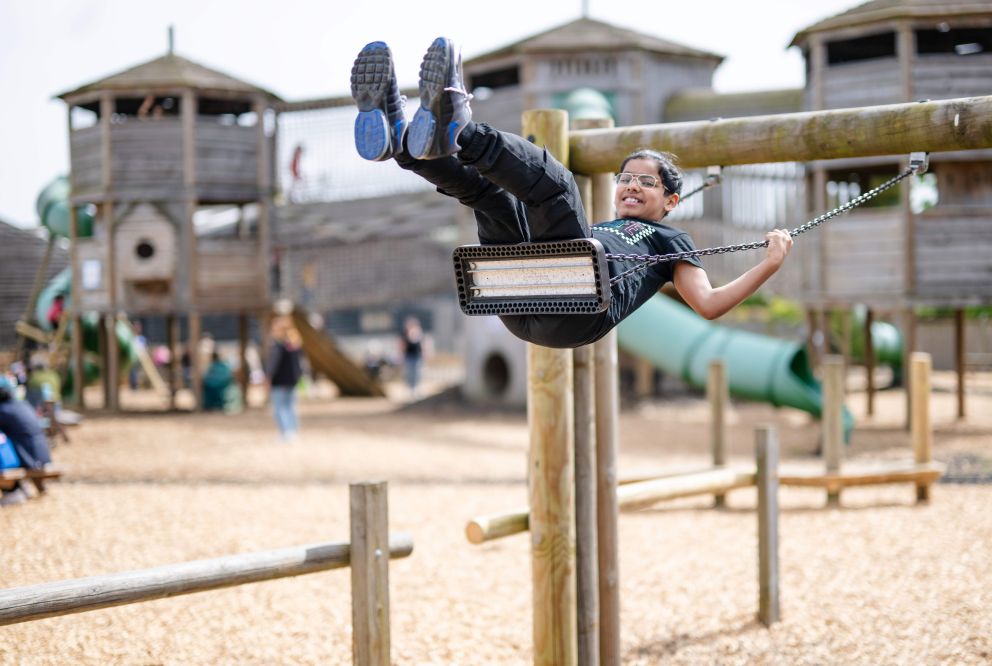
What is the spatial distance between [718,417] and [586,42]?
35.2 ft

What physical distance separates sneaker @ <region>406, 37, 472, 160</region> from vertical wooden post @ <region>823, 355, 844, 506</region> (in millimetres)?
7062

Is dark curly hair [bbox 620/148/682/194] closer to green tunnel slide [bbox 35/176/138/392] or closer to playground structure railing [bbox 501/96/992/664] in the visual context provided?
playground structure railing [bbox 501/96/992/664]

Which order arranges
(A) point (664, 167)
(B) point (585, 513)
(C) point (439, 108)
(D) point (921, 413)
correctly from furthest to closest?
(D) point (921, 413), (B) point (585, 513), (A) point (664, 167), (C) point (439, 108)

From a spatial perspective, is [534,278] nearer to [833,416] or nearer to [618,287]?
[618,287]

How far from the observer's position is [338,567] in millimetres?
4004

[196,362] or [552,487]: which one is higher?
[552,487]

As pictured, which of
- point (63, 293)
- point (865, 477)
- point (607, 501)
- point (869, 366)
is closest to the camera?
point (607, 501)

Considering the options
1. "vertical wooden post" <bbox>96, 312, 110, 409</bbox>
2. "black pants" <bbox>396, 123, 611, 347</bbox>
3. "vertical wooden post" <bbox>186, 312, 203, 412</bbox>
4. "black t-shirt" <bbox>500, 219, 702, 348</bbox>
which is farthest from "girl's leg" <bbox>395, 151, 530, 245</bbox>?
"vertical wooden post" <bbox>96, 312, 110, 409</bbox>

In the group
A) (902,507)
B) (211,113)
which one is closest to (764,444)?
(902,507)

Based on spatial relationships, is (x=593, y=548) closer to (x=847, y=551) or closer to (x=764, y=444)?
(x=764, y=444)

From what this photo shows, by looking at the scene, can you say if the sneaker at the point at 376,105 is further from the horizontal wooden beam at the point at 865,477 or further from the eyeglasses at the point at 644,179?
the horizontal wooden beam at the point at 865,477

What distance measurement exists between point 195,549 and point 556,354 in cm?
459

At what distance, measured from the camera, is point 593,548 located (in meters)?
4.61

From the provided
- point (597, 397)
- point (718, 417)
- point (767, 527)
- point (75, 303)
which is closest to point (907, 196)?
point (718, 417)
